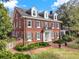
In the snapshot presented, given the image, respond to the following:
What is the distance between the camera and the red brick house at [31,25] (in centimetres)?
3694

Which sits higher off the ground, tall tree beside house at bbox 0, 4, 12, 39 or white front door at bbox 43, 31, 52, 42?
tall tree beside house at bbox 0, 4, 12, 39

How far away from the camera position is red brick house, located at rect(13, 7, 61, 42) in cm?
3694

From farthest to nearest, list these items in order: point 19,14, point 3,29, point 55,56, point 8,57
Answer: point 19,14 < point 3,29 < point 55,56 < point 8,57

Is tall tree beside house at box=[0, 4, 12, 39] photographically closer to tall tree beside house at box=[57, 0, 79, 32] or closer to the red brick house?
the red brick house

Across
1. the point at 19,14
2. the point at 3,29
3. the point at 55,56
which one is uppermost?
the point at 19,14

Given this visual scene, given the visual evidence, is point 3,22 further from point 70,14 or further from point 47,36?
point 70,14

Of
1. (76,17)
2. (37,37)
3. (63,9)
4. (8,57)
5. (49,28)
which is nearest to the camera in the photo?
(8,57)

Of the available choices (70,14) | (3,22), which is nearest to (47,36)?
(70,14)

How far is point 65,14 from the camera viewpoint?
5444 centimetres

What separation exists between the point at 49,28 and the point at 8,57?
24698 mm

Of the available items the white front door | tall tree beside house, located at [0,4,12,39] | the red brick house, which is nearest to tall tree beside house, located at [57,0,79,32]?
the white front door

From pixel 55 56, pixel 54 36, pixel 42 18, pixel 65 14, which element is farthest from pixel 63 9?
pixel 55 56

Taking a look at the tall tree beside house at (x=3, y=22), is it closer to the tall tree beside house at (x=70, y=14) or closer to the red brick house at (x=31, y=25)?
the red brick house at (x=31, y=25)

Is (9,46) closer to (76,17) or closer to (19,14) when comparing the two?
(19,14)
